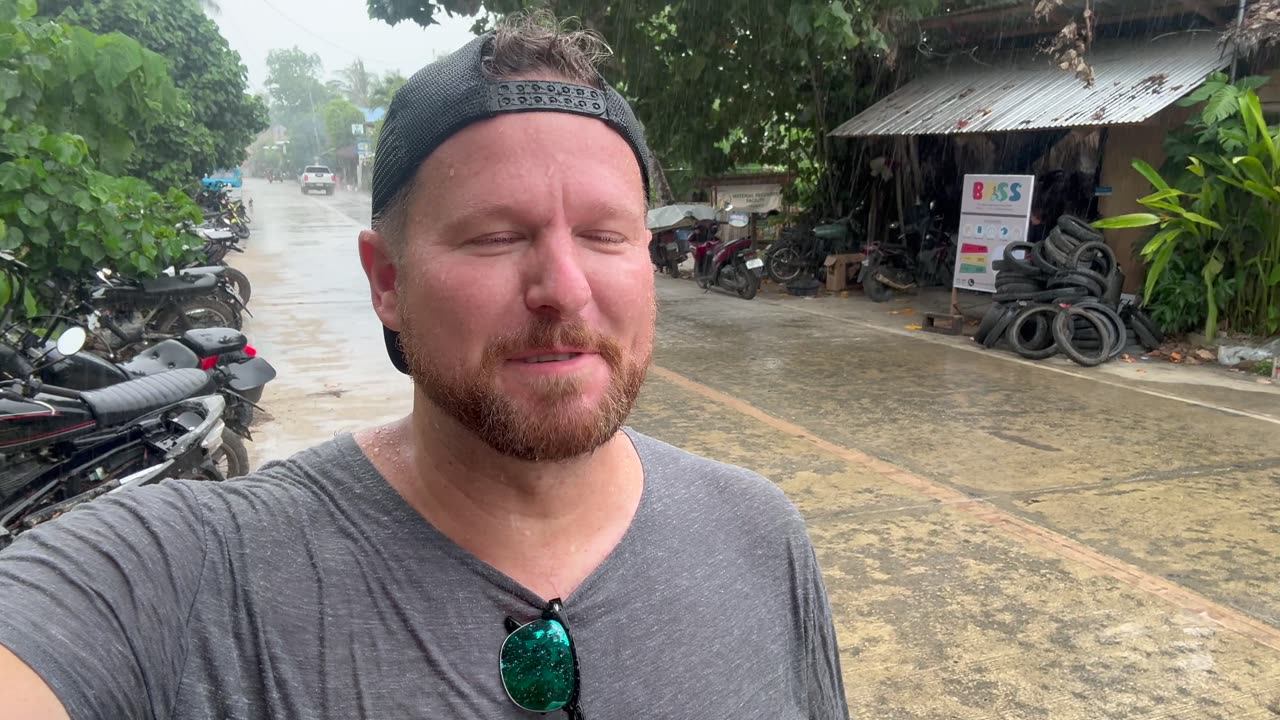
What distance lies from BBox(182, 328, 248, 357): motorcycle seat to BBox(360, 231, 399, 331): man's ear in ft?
14.4

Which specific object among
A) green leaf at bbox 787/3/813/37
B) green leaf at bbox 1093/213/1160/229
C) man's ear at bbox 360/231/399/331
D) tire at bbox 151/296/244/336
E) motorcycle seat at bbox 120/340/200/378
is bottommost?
tire at bbox 151/296/244/336

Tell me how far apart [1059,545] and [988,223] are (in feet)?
20.0

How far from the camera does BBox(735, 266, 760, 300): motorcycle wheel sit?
1241 centimetres

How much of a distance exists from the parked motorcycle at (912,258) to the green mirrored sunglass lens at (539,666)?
1151cm

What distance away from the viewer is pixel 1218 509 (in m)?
4.68

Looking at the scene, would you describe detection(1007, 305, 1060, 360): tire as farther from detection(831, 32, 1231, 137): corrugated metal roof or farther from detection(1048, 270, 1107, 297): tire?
A: detection(831, 32, 1231, 137): corrugated metal roof

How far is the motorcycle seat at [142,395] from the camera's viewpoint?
3852mm

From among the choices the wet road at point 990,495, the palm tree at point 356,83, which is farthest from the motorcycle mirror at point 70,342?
the palm tree at point 356,83

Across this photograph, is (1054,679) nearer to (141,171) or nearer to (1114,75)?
(1114,75)

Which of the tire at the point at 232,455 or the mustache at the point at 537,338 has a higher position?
the mustache at the point at 537,338

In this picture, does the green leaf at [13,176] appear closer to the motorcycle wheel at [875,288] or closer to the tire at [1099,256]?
the tire at [1099,256]

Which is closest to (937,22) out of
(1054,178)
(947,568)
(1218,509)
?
(1054,178)

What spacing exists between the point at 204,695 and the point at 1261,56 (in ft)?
32.5

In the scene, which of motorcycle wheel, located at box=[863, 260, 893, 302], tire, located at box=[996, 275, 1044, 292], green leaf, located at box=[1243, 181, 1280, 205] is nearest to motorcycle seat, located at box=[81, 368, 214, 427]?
tire, located at box=[996, 275, 1044, 292]
